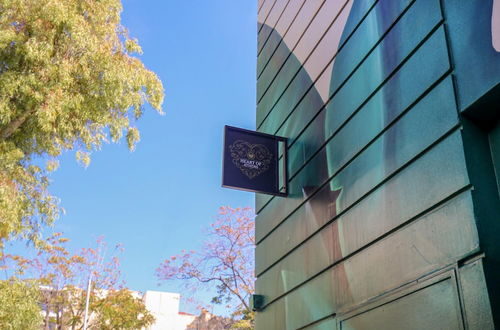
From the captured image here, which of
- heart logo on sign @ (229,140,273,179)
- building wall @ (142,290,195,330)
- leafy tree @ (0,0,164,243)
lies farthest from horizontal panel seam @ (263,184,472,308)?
building wall @ (142,290,195,330)

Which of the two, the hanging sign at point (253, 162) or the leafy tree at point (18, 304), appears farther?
the leafy tree at point (18, 304)

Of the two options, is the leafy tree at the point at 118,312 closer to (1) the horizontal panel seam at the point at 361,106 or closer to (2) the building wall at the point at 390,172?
(2) the building wall at the point at 390,172

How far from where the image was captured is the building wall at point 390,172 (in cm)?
252

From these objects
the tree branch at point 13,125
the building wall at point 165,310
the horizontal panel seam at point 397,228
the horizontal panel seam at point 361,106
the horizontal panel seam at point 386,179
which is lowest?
the horizontal panel seam at point 397,228

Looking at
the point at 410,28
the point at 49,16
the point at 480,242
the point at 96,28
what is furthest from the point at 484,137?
the point at 96,28

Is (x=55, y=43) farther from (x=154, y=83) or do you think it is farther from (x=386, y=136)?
(x=386, y=136)

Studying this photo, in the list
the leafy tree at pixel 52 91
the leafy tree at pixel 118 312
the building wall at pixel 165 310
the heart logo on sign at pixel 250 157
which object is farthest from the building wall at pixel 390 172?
the building wall at pixel 165 310

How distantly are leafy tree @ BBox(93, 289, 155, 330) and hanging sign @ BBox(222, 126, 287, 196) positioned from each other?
19.8 m

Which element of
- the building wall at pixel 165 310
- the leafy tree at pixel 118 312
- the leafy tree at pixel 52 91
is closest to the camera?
→ the leafy tree at pixel 52 91

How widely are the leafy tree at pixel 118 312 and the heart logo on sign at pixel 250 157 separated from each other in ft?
64.9

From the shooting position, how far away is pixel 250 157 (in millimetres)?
5188

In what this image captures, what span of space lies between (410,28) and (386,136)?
717mm

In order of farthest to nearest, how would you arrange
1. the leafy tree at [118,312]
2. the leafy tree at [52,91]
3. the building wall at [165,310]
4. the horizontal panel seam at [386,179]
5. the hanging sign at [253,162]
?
1. the building wall at [165,310]
2. the leafy tree at [118,312]
3. the leafy tree at [52,91]
4. the hanging sign at [253,162]
5. the horizontal panel seam at [386,179]

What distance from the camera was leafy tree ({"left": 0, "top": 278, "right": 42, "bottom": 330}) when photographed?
745cm
